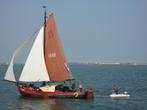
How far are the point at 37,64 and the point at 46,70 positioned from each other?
1782mm

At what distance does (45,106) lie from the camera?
6159 centimetres

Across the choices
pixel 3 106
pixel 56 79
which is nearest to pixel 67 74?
pixel 56 79

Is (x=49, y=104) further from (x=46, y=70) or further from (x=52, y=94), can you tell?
(x=46, y=70)

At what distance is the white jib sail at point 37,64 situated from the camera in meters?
69.4

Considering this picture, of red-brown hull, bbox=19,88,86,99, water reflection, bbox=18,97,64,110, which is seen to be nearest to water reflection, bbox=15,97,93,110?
water reflection, bbox=18,97,64,110

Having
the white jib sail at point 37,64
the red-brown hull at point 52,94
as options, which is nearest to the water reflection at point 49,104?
the red-brown hull at point 52,94

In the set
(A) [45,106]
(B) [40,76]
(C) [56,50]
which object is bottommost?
(A) [45,106]

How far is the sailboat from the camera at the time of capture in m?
68.1

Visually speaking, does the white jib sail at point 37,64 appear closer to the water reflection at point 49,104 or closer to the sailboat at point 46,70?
the sailboat at point 46,70

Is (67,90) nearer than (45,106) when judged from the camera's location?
No

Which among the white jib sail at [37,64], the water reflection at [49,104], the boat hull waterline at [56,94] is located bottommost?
the water reflection at [49,104]

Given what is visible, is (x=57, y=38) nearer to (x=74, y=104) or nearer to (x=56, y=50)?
(x=56, y=50)

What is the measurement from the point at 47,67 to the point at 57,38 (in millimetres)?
5133

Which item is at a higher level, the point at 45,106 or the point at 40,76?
the point at 40,76
